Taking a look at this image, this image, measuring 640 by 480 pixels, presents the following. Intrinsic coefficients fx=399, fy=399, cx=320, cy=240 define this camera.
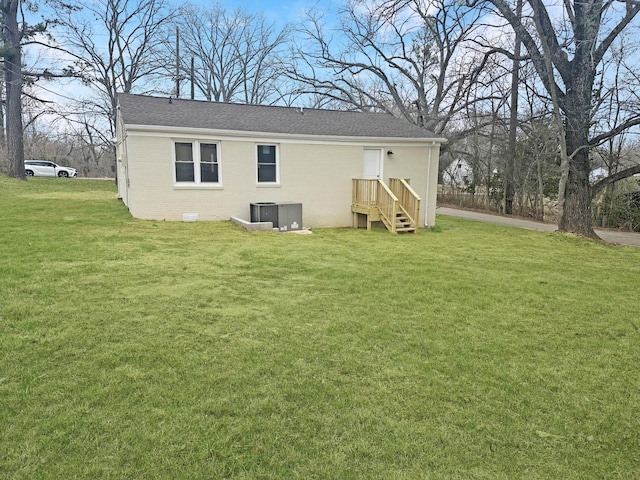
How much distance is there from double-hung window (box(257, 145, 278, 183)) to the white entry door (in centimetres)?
289

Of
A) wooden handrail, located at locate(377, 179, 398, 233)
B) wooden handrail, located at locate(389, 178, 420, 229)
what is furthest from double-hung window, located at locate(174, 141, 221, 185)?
wooden handrail, located at locate(389, 178, 420, 229)

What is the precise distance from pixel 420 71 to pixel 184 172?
1676 centimetres

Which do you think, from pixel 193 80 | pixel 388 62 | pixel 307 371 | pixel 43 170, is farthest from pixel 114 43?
pixel 307 371

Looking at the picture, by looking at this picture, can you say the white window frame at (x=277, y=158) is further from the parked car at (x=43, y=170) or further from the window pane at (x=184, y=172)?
the parked car at (x=43, y=170)

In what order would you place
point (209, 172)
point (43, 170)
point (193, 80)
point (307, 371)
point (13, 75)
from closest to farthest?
point (307, 371), point (209, 172), point (13, 75), point (193, 80), point (43, 170)

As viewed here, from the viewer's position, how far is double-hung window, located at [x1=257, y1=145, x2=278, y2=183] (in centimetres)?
1180

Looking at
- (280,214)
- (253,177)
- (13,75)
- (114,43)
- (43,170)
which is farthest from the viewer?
(43,170)

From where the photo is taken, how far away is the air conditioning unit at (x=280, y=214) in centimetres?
1105

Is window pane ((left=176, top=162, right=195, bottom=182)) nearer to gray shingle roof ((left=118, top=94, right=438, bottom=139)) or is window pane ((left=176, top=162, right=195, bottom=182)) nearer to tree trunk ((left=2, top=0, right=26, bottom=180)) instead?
gray shingle roof ((left=118, top=94, right=438, bottom=139))

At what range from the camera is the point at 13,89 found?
20.8 metres

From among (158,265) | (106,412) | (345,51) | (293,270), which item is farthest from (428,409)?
(345,51)

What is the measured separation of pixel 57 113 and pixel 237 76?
13.8 metres

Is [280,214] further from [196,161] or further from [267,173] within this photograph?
[196,161]

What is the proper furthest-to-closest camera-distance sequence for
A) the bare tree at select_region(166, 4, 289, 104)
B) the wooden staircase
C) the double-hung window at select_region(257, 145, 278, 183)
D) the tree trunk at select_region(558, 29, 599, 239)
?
1. the bare tree at select_region(166, 4, 289, 104)
2. the double-hung window at select_region(257, 145, 278, 183)
3. the wooden staircase
4. the tree trunk at select_region(558, 29, 599, 239)
